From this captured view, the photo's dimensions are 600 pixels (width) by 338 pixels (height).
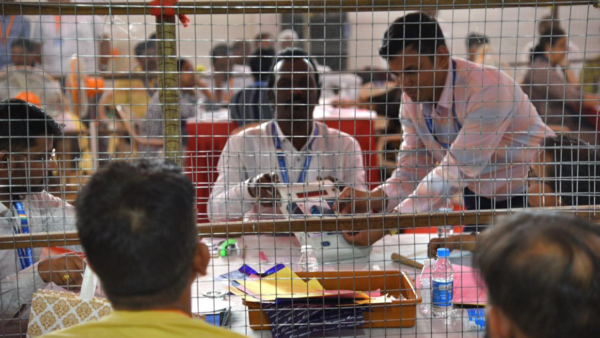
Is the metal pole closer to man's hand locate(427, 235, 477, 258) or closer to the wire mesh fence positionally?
the wire mesh fence

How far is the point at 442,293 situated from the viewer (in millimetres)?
1680

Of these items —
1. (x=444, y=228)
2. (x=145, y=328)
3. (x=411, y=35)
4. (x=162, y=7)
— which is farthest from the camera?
(x=411, y=35)

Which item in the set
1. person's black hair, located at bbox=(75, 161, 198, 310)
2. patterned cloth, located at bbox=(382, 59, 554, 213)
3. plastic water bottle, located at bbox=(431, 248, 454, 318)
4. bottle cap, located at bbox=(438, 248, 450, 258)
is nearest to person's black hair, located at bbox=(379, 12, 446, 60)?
patterned cloth, located at bbox=(382, 59, 554, 213)

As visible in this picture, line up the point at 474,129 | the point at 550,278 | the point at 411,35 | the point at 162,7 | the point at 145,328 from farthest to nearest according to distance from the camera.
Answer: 1. the point at 411,35
2. the point at 474,129
3. the point at 162,7
4. the point at 145,328
5. the point at 550,278

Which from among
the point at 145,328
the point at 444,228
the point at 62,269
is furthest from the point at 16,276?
the point at 444,228

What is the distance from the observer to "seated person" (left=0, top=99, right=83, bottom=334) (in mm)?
1612

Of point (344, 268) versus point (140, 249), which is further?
point (344, 268)

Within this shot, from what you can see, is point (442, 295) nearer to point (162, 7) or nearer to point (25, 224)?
point (162, 7)

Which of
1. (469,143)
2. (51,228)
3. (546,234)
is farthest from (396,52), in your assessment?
(546,234)

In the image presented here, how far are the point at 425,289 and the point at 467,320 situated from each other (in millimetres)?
172

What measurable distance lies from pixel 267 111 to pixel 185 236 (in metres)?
4.16

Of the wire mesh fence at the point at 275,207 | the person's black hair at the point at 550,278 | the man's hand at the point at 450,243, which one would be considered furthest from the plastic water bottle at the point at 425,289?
the person's black hair at the point at 550,278

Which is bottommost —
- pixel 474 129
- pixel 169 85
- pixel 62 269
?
pixel 62 269

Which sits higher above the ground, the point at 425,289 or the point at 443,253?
the point at 443,253
